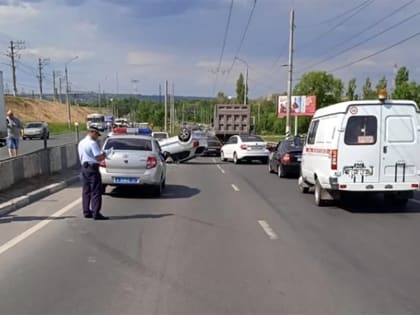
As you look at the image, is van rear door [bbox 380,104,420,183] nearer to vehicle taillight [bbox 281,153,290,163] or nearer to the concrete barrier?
the concrete barrier

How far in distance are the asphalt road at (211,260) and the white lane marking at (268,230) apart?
0.06 feet

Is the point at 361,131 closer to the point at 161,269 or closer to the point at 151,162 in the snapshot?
the point at 151,162

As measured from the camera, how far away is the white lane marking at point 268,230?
8984mm

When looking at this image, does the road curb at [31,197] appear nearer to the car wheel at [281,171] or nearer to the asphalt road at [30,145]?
the car wheel at [281,171]

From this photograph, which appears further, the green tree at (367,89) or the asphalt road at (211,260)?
the green tree at (367,89)

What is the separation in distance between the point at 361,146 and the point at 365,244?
3.77 meters

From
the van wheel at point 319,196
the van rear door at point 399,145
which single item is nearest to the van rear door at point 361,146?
the van rear door at point 399,145

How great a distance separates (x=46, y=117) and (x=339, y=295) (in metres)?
116

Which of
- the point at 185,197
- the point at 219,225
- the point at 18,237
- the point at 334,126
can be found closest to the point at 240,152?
the point at 185,197

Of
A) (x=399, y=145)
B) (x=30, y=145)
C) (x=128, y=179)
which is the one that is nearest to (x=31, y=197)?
(x=128, y=179)

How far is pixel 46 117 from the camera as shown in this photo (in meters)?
116

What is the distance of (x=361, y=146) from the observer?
1180 centimetres

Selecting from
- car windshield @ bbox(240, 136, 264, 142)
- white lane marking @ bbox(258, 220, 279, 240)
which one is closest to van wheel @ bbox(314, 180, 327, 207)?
white lane marking @ bbox(258, 220, 279, 240)

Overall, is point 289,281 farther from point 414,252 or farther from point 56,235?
point 56,235
